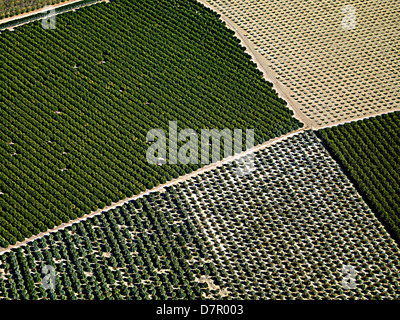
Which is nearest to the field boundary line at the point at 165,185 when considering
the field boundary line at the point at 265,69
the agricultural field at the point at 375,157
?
the field boundary line at the point at 265,69

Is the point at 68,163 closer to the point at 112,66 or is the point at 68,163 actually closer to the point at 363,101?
the point at 112,66

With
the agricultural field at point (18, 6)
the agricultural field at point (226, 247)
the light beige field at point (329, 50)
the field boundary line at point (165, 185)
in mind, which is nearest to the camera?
the agricultural field at point (226, 247)

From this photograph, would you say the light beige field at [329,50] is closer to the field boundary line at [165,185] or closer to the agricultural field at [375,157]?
the agricultural field at [375,157]

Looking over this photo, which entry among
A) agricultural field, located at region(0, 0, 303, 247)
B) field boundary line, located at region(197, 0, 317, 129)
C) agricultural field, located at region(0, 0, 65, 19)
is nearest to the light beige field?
field boundary line, located at region(197, 0, 317, 129)

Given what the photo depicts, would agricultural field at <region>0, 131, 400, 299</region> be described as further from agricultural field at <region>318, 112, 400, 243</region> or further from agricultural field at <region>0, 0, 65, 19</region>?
agricultural field at <region>0, 0, 65, 19</region>

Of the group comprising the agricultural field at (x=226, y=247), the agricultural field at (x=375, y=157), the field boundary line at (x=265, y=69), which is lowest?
the agricultural field at (x=226, y=247)

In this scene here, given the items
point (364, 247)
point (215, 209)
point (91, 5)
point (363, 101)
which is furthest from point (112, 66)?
point (364, 247)

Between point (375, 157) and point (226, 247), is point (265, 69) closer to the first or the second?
point (375, 157)
